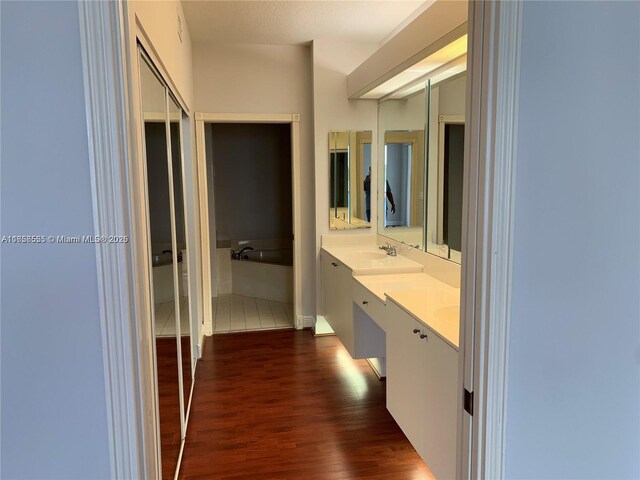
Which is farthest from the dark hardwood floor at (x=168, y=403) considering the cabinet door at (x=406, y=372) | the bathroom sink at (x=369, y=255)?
the bathroom sink at (x=369, y=255)

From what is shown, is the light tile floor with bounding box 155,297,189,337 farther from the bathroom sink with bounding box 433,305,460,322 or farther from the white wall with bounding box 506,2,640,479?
the white wall with bounding box 506,2,640,479

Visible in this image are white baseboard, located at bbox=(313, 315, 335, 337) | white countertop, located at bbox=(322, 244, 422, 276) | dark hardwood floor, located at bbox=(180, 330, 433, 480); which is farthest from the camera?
white baseboard, located at bbox=(313, 315, 335, 337)

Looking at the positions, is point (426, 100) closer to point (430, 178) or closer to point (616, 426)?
point (430, 178)

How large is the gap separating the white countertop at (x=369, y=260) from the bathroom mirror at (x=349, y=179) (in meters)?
0.26

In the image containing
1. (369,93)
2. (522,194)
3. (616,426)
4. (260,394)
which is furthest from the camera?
(369,93)

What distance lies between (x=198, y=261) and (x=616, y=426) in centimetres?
365

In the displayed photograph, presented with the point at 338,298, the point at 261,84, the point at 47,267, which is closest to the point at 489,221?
the point at 47,267

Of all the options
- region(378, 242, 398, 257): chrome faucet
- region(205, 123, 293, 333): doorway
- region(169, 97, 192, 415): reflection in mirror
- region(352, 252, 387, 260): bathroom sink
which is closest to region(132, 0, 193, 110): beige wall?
region(169, 97, 192, 415): reflection in mirror

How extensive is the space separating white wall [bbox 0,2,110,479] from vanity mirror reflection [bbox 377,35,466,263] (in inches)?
79.7

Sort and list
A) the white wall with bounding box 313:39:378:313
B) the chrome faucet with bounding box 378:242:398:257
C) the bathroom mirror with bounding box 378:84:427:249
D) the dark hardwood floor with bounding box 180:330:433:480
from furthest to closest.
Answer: the white wall with bounding box 313:39:378:313 < the chrome faucet with bounding box 378:242:398:257 < the bathroom mirror with bounding box 378:84:427:249 < the dark hardwood floor with bounding box 180:330:433:480

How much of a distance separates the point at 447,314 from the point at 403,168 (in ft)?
6.33

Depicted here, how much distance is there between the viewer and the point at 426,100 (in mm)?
3344

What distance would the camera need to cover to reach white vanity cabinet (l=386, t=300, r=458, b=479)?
1770mm

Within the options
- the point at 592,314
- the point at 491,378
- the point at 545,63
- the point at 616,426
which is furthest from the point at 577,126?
the point at 616,426
